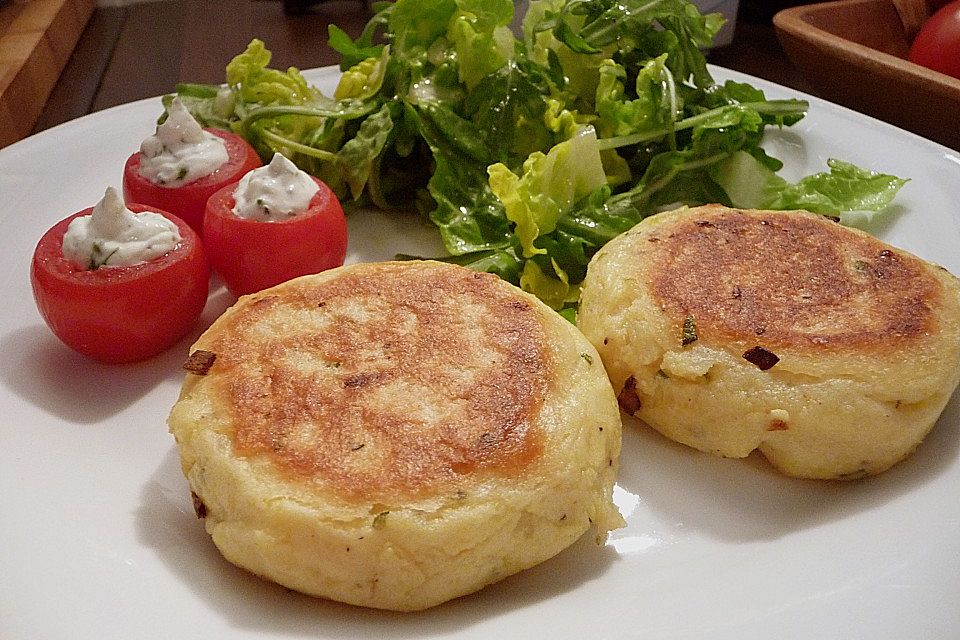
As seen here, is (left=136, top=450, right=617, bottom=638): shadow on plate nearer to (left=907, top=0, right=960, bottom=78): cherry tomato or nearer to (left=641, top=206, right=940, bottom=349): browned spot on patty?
(left=641, top=206, right=940, bottom=349): browned spot on patty

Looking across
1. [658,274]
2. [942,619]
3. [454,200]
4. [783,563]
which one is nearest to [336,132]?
[454,200]

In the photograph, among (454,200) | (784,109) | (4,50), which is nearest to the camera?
(454,200)

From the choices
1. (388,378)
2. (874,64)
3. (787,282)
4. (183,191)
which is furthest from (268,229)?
(874,64)

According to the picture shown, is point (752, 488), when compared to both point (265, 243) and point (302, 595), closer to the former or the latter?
point (302, 595)

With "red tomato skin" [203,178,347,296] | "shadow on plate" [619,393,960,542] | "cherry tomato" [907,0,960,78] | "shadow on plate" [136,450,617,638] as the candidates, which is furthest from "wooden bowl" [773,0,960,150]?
"shadow on plate" [136,450,617,638]

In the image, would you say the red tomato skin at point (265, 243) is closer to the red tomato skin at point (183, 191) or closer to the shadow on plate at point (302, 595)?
the red tomato skin at point (183, 191)

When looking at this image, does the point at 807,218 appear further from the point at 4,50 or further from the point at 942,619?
the point at 4,50
